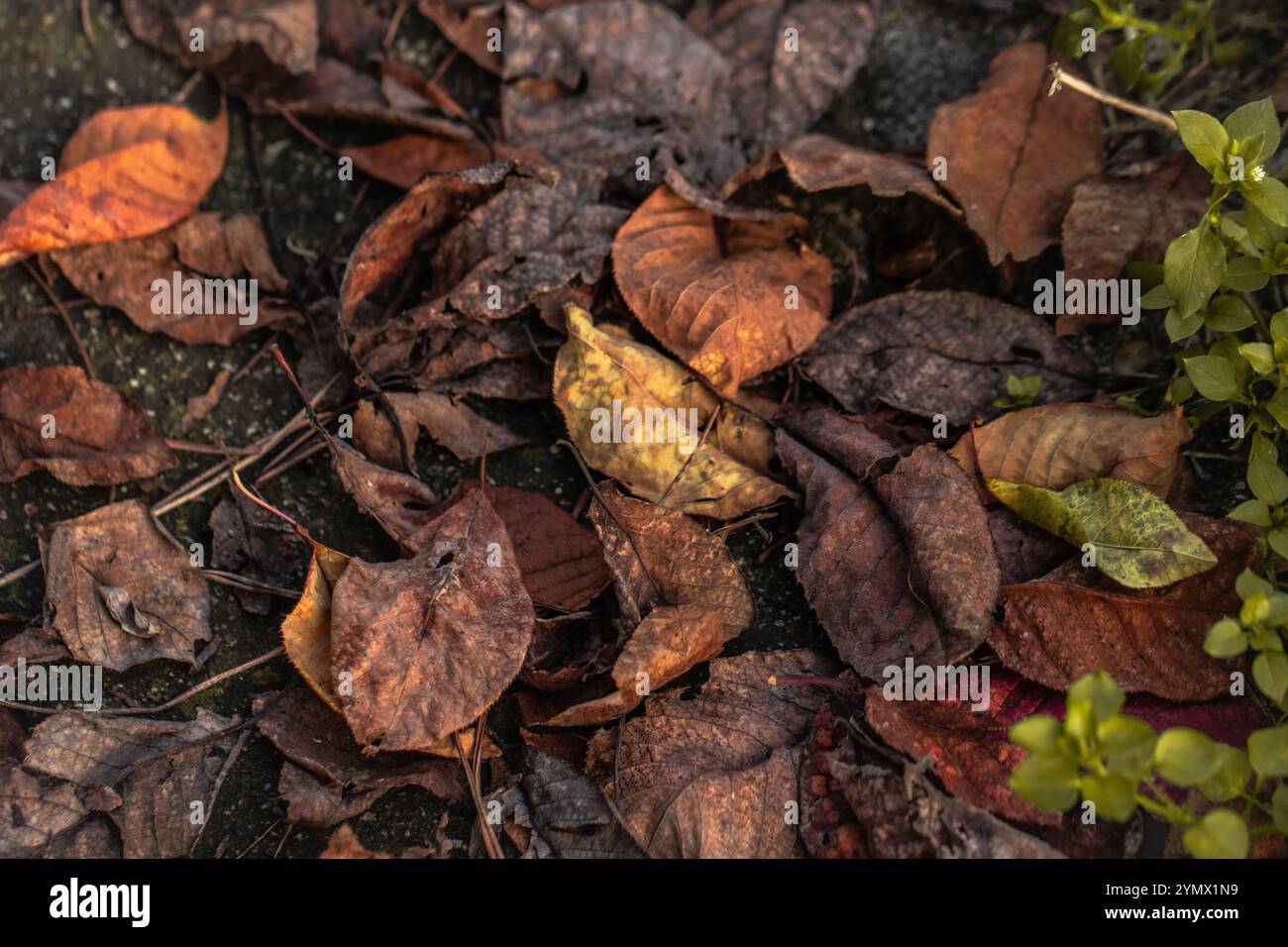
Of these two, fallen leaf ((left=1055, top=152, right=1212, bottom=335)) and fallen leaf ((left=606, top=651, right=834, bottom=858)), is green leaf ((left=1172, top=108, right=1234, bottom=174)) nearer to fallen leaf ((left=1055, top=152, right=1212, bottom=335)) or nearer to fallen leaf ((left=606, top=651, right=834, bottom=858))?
fallen leaf ((left=1055, top=152, right=1212, bottom=335))

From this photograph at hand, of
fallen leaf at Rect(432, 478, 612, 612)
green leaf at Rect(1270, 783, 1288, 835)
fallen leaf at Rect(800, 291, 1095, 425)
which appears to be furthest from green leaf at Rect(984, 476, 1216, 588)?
fallen leaf at Rect(432, 478, 612, 612)

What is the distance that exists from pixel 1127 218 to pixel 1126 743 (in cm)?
154

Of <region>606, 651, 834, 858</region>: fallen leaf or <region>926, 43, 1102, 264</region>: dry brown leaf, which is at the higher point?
<region>926, 43, 1102, 264</region>: dry brown leaf

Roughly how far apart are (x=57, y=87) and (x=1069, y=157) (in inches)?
111

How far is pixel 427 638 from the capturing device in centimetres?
224

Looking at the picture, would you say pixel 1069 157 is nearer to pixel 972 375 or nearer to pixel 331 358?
pixel 972 375

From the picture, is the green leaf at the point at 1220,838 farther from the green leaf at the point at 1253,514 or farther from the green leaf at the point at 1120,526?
the green leaf at the point at 1253,514

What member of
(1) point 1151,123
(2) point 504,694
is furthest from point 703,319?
(1) point 1151,123

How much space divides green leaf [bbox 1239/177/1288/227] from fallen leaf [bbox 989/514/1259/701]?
639 millimetres

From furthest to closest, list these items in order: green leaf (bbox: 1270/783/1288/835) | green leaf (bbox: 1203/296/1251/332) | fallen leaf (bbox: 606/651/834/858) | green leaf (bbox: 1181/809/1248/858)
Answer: green leaf (bbox: 1203/296/1251/332) < fallen leaf (bbox: 606/651/834/858) < green leaf (bbox: 1270/783/1288/835) < green leaf (bbox: 1181/809/1248/858)

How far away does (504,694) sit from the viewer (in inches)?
93.9

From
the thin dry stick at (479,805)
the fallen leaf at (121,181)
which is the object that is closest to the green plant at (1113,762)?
the thin dry stick at (479,805)

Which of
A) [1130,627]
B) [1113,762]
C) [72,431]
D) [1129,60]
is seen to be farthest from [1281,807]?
[72,431]

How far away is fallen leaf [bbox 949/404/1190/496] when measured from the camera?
2.41 m
